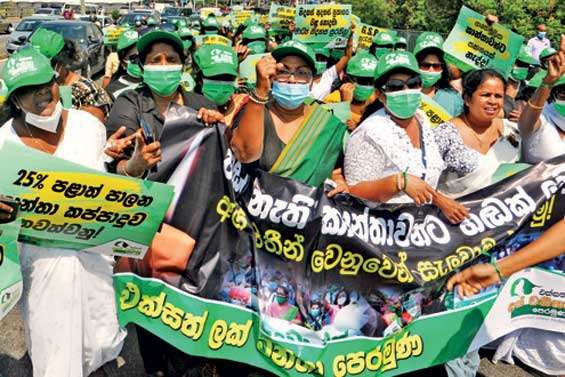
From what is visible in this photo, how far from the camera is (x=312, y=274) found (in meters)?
2.96

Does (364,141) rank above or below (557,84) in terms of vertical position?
below

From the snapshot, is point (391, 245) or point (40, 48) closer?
point (391, 245)

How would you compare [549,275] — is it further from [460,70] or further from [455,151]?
[460,70]

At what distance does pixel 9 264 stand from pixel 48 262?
0.21 m

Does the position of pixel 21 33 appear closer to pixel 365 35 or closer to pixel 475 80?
pixel 365 35

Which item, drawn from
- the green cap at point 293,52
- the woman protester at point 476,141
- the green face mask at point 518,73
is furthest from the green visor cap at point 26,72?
the green face mask at point 518,73

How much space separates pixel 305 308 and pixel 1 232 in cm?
143

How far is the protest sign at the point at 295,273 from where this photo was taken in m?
2.87

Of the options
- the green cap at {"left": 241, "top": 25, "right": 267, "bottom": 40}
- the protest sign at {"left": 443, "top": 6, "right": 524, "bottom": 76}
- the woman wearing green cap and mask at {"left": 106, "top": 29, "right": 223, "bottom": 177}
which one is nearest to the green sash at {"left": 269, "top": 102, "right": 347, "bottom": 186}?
the woman wearing green cap and mask at {"left": 106, "top": 29, "right": 223, "bottom": 177}

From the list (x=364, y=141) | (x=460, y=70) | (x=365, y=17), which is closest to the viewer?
(x=364, y=141)

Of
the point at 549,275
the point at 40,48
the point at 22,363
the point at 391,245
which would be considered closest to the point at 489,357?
the point at 549,275

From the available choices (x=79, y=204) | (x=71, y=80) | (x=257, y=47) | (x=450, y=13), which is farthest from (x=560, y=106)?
(x=450, y=13)

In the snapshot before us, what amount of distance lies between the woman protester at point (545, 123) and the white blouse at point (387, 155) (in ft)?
2.07

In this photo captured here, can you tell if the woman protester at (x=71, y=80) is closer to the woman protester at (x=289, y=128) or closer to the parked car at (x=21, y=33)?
the woman protester at (x=289, y=128)
